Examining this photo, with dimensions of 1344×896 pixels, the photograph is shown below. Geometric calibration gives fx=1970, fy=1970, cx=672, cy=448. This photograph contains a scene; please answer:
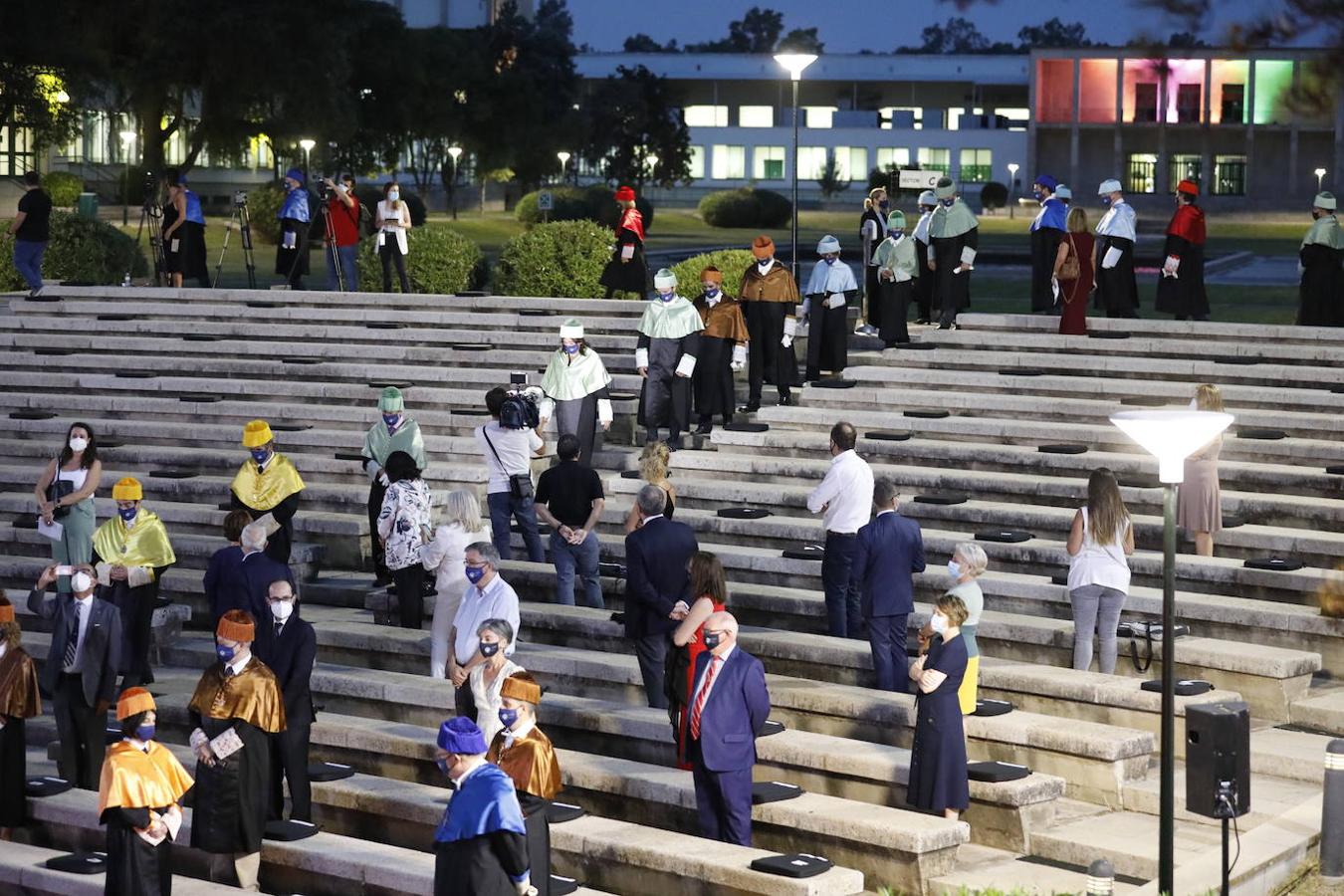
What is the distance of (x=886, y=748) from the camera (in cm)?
1227

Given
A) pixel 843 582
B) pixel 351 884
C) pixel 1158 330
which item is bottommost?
pixel 351 884

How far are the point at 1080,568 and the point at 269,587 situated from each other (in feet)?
17.0

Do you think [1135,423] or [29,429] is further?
[29,429]

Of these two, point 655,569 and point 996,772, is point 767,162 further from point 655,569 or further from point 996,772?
point 996,772

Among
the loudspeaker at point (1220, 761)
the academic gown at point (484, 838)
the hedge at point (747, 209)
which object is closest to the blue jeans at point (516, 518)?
the academic gown at point (484, 838)

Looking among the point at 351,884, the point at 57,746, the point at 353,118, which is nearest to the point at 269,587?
the point at 351,884

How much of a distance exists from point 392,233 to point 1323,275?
11.1 meters

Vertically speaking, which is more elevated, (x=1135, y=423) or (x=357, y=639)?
(x=1135, y=423)

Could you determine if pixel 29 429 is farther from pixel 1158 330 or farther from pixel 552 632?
pixel 1158 330

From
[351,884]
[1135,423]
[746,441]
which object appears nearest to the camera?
[1135,423]

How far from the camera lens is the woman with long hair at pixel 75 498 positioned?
Result: 1521 cm

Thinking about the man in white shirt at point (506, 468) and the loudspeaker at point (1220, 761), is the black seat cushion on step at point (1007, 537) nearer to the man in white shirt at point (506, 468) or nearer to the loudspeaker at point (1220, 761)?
the man in white shirt at point (506, 468)

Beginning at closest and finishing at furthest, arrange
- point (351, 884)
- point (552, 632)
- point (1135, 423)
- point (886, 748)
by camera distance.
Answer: point (1135, 423)
point (351, 884)
point (886, 748)
point (552, 632)

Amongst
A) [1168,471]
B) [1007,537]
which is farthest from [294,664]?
[1007,537]
